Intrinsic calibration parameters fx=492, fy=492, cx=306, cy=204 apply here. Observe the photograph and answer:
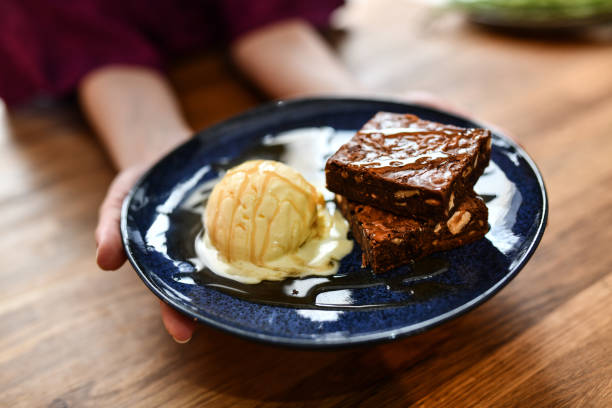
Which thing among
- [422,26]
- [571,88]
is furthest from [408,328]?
[422,26]

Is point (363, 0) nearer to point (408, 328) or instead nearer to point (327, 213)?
point (327, 213)

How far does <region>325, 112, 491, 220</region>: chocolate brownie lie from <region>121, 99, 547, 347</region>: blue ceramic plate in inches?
3.6

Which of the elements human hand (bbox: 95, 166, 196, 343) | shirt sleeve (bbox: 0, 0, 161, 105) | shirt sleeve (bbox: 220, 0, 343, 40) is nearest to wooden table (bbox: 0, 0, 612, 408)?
human hand (bbox: 95, 166, 196, 343)

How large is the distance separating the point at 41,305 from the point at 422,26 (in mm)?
1815

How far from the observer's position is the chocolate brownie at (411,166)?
907 millimetres

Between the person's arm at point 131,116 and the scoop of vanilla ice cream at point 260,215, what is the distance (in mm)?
317

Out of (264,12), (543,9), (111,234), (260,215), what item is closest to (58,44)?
(264,12)

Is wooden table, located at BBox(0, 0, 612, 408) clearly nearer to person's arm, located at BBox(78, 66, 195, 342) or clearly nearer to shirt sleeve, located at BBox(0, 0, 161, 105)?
person's arm, located at BBox(78, 66, 195, 342)

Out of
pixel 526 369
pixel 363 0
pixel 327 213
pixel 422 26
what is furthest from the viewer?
pixel 363 0

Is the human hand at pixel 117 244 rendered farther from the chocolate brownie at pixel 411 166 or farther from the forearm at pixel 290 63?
the forearm at pixel 290 63

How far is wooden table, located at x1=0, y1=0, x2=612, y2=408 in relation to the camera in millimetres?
887

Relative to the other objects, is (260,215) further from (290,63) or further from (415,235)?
(290,63)

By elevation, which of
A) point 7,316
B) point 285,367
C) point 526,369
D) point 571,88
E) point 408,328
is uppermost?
point 571,88

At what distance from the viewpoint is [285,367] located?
0.94 m
